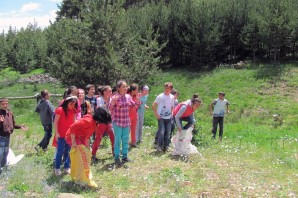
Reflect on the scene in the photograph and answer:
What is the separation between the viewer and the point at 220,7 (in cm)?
2952

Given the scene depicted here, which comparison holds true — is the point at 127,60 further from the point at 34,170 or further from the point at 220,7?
the point at 220,7

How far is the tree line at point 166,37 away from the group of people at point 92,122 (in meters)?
5.87

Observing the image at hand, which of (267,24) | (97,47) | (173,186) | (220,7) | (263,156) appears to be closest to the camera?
(173,186)

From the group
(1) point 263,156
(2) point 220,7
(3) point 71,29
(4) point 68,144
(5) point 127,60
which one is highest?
(2) point 220,7

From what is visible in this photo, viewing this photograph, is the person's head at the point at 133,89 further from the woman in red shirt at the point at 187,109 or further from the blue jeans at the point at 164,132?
the woman in red shirt at the point at 187,109

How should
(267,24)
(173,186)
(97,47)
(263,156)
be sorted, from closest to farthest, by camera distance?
(173,186) < (263,156) < (97,47) < (267,24)

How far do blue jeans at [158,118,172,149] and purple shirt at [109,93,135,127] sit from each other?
1.58 m

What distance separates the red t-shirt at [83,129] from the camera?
7070 millimetres

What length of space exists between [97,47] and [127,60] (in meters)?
1.69

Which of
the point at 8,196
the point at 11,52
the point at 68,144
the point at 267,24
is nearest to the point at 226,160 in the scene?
the point at 68,144

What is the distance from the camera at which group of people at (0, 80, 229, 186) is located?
7.20 metres

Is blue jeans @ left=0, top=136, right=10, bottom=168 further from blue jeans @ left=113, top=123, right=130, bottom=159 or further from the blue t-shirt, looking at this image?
the blue t-shirt

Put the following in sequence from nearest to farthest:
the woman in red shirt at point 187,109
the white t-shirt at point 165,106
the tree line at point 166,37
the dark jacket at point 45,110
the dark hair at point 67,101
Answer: the dark hair at point 67,101 < the woman in red shirt at point 187,109 < the white t-shirt at point 165,106 < the dark jacket at point 45,110 < the tree line at point 166,37

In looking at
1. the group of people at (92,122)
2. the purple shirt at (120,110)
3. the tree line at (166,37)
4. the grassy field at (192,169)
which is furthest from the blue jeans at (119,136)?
the tree line at (166,37)
